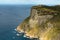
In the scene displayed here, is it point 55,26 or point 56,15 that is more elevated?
point 56,15

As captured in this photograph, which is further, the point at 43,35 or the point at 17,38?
the point at 17,38

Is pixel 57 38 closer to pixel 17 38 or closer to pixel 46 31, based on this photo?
pixel 46 31

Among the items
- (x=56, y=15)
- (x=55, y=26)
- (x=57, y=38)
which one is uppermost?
(x=56, y=15)

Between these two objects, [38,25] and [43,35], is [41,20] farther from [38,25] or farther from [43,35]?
[43,35]


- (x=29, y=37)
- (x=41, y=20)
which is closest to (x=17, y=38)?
(x=29, y=37)

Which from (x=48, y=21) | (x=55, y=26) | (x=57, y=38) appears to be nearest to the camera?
(x=57, y=38)

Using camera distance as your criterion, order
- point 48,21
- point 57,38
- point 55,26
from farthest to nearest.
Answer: point 48,21, point 55,26, point 57,38

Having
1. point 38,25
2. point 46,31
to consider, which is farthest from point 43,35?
point 38,25

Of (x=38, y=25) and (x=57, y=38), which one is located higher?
(x=38, y=25)

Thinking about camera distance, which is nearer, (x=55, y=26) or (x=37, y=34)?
(x=55, y=26)
